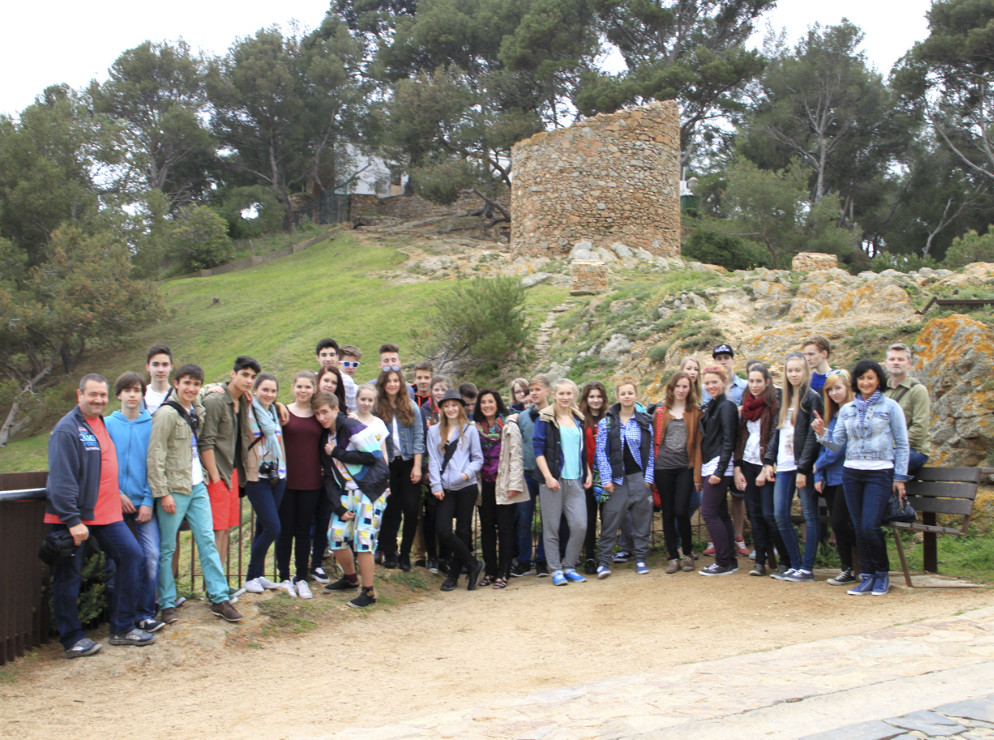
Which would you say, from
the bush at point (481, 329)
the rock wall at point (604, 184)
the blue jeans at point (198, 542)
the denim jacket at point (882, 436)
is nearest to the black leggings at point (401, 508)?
the blue jeans at point (198, 542)

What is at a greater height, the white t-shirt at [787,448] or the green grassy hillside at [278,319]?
the green grassy hillside at [278,319]

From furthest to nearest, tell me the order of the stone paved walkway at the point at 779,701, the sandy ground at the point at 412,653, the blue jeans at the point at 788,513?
the blue jeans at the point at 788,513 → the sandy ground at the point at 412,653 → the stone paved walkway at the point at 779,701

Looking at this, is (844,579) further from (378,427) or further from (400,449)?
(378,427)

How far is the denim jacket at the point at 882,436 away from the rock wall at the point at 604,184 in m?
15.7

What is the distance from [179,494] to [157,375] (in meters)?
1.18

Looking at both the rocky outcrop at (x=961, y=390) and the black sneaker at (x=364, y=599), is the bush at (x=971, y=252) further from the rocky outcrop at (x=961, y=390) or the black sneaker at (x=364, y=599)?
the black sneaker at (x=364, y=599)

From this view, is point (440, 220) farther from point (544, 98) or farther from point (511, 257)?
point (511, 257)

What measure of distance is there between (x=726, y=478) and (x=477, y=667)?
2.93 metres

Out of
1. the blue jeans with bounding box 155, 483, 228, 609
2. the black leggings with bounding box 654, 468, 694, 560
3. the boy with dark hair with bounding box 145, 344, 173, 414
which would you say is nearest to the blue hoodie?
the blue jeans with bounding box 155, 483, 228, 609

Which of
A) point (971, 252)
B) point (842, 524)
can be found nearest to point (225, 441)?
point (842, 524)

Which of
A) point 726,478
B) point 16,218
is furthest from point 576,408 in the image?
point 16,218

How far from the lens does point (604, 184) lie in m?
21.4

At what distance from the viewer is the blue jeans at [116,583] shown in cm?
488

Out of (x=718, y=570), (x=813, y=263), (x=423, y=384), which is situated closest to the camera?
(x=718, y=570)
